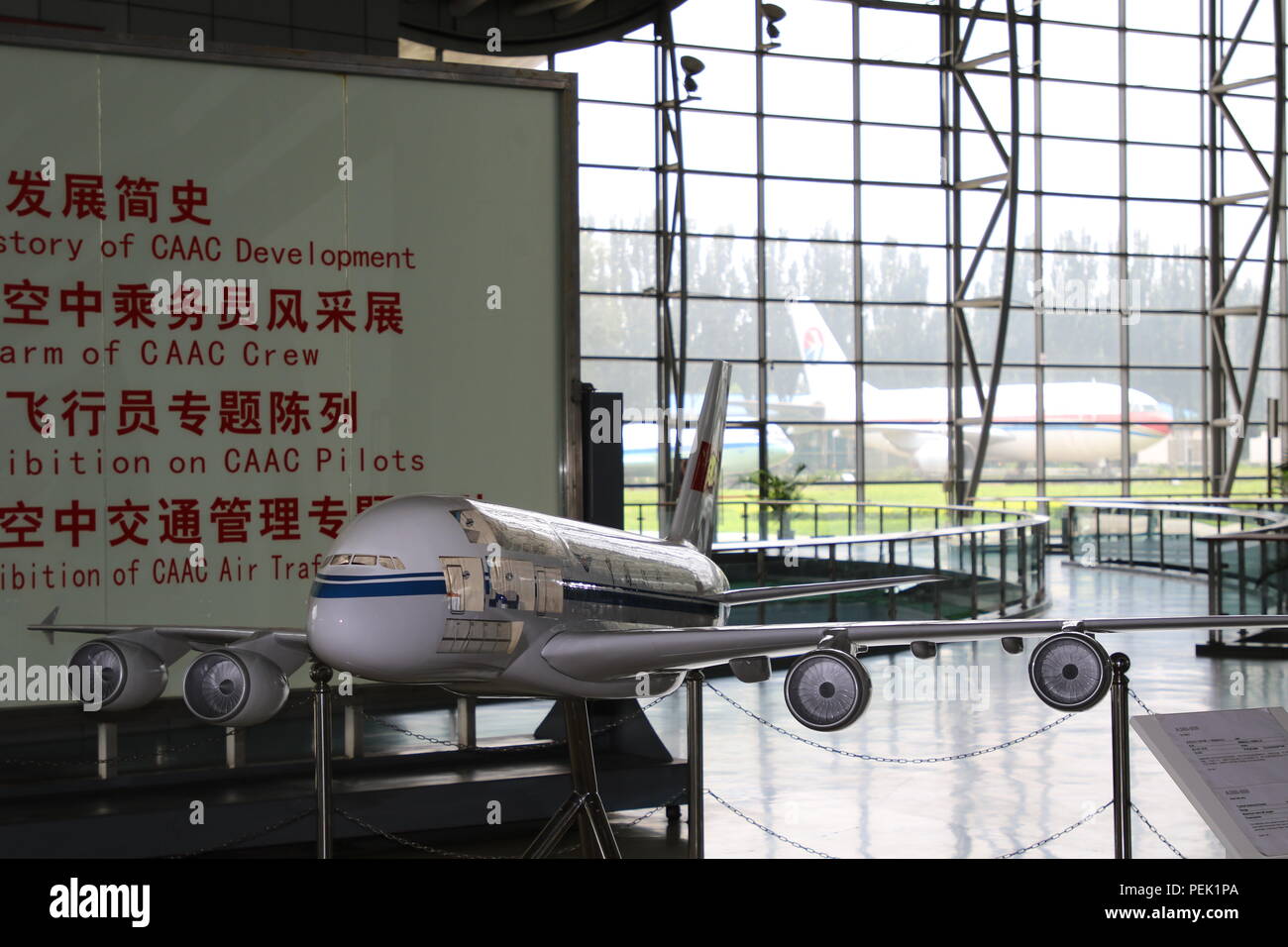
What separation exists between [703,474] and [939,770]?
3.83 metres

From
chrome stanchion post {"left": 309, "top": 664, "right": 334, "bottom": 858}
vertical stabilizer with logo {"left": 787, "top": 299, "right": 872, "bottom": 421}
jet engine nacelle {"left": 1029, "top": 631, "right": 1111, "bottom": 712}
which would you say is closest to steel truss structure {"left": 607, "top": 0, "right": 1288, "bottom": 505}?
vertical stabilizer with logo {"left": 787, "top": 299, "right": 872, "bottom": 421}

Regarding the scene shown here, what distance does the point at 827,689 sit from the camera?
5613 millimetres

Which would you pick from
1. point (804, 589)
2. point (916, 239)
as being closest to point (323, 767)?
point (804, 589)

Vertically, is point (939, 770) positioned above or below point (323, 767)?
below

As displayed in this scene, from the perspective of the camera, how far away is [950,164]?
101 ft

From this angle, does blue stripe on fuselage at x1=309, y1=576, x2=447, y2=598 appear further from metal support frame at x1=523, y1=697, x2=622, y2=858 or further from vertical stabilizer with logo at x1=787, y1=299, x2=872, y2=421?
vertical stabilizer with logo at x1=787, y1=299, x2=872, y2=421

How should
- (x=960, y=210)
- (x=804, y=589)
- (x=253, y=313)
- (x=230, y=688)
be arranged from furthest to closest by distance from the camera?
(x=960, y=210), (x=253, y=313), (x=804, y=589), (x=230, y=688)

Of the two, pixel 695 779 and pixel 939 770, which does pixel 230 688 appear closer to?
pixel 695 779

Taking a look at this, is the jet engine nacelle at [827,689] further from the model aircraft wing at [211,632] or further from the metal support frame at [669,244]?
the metal support frame at [669,244]

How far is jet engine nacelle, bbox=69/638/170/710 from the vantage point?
617 centimetres

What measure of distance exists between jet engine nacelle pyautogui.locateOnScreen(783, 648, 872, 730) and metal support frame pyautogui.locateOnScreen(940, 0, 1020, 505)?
74.6 ft

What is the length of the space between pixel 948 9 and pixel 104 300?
27.3 metres

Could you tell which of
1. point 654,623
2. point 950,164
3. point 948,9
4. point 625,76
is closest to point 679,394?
point 625,76

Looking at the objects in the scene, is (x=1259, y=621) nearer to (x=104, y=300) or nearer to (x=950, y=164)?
(x=104, y=300)
